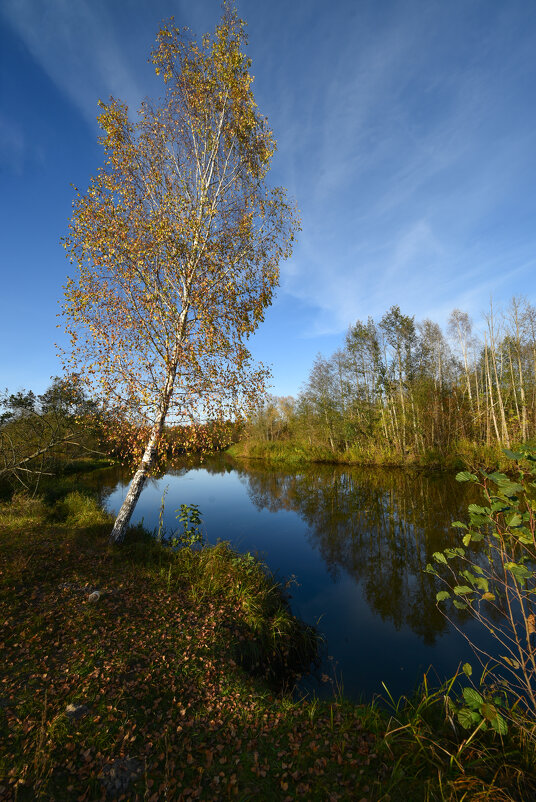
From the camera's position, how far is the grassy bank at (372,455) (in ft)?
64.7

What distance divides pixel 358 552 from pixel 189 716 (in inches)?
298

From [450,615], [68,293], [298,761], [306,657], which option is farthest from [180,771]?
[68,293]

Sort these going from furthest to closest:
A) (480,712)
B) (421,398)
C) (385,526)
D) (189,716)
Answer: (421,398) → (385,526) → (189,716) → (480,712)

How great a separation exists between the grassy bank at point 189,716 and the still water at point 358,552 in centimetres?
93

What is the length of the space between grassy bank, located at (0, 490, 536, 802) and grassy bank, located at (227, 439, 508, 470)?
10007 mm

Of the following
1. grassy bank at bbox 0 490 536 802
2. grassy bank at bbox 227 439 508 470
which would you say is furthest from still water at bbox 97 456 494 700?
grassy bank at bbox 227 439 508 470

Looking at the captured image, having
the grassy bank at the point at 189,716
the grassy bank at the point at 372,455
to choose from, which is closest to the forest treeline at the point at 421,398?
the grassy bank at the point at 372,455

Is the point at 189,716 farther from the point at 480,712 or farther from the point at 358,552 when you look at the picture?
the point at 358,552

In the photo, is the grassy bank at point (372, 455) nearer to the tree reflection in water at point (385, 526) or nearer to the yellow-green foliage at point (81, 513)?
the tree reflection in water at point (385, 526)

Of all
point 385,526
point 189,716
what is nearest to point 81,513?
point 189,716

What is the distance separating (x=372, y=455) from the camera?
26688 millimetres

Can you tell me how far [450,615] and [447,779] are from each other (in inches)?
187

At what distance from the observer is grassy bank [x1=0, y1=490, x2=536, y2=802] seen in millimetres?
2758

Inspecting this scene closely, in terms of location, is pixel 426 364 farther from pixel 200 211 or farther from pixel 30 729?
pixel 30 729
